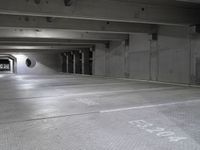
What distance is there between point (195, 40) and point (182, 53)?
83 centimetres

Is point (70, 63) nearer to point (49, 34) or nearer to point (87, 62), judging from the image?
point (87, 62)

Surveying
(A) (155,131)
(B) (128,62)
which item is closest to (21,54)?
(B) (128,62)

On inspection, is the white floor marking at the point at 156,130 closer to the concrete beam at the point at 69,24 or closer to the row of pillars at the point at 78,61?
the concrete beam at the point at 69,24

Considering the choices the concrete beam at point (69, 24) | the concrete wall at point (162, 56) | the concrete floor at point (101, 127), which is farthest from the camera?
the concrete wall at point (162, 56)

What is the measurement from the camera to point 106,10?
21.2ft

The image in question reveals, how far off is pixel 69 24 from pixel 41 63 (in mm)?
16231

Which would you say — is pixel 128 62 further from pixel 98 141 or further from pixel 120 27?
pixel 98 141

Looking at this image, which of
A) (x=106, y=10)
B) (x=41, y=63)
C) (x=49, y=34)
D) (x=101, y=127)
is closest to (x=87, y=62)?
(x=41, y=63)

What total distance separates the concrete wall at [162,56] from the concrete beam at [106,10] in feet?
3.99

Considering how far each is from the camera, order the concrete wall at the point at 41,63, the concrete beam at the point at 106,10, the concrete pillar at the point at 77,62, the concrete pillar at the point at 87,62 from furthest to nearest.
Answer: the concrete wall at the point at 41,63
the concrete pillar at the point at 77,62
the concrete pillar at the point at 87,62
the concrete beam at the point at 106,10

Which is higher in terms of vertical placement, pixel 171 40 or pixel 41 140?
pixel 171 40

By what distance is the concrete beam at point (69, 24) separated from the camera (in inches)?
308

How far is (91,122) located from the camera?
3.13m

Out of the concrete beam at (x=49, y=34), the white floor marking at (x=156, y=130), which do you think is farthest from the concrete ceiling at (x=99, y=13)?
the white floor marking at (x=156, y=130)
